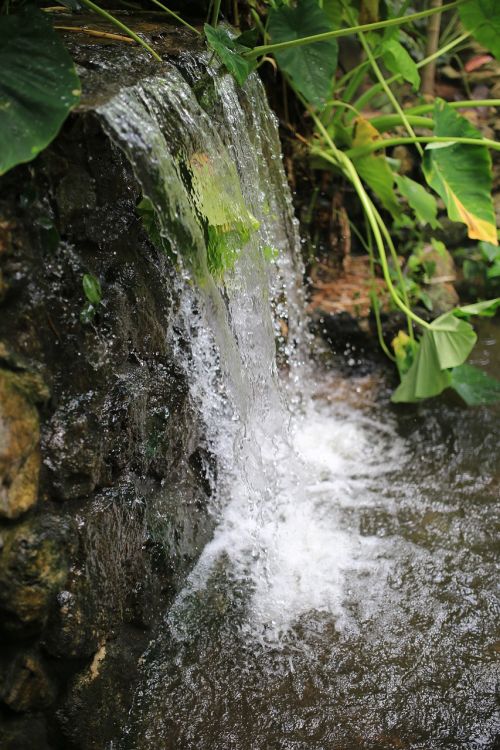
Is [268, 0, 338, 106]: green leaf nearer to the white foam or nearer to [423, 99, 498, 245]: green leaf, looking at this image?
[423, 99, 498, 245]: green leaf

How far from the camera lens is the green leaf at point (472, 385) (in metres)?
2.58

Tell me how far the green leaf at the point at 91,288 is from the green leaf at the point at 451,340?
54.6 inches

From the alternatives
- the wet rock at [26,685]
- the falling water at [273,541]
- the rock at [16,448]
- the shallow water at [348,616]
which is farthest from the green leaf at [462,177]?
the wet rock at [26,685]

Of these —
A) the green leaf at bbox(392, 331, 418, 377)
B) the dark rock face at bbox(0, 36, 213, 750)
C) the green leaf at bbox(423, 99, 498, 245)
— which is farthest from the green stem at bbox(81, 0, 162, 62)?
the green leaf at bbox(392, 331, 418, 377)

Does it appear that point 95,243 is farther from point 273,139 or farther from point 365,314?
point 365,314

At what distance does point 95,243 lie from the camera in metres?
1.51

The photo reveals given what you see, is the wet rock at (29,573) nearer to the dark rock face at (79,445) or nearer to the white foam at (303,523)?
the dark rock face at (79,445)

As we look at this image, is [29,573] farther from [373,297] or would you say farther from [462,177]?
[373,297]

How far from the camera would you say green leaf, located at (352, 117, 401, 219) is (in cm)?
267

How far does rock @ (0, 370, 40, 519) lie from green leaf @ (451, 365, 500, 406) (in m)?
1.80

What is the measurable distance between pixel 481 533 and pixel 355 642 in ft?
1.99

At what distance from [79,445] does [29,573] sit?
28 cm

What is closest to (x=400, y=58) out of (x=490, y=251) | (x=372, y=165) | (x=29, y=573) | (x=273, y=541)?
(x=372, y=165)

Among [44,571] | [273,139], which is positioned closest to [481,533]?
[44,571]
